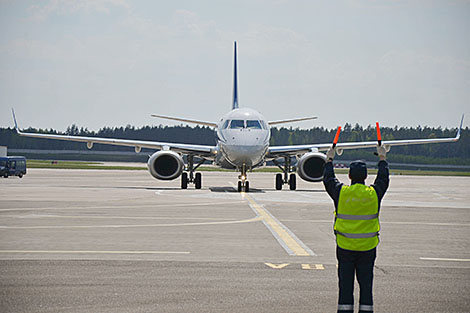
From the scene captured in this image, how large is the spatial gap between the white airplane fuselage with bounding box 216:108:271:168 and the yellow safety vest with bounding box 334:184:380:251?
79.1 feet

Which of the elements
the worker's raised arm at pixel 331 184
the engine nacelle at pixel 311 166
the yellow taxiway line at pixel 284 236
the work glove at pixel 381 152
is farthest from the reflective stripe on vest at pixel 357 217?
the engine nacelle at pixel 311 166

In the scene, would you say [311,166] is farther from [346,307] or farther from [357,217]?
[346,307]

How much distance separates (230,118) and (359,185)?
26.1 metres

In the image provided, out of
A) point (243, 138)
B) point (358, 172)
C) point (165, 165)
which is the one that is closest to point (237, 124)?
point (243, 138)

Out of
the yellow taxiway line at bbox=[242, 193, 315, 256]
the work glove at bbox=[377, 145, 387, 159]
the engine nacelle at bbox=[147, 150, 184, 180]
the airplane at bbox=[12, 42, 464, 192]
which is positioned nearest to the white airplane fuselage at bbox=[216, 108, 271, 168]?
the airplane at bbox=[12, 42, 464, 192]

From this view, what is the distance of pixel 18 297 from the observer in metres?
8.12

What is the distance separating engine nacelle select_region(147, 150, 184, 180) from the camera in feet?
112

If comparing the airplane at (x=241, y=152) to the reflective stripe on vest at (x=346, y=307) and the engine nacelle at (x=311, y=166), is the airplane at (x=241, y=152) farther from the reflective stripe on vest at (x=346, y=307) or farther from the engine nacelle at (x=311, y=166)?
the reflective stripe on vest at (x=346, y=307)

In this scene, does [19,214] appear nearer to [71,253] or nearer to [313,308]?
[71,253]

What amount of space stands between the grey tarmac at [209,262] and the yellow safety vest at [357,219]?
3.43 ft

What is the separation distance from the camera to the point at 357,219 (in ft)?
23.4

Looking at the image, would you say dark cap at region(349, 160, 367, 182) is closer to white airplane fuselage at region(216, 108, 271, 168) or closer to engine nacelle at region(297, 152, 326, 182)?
white airplane fuselage at region(216, 108, 271, 168)

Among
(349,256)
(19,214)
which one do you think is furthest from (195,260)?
(19,214)

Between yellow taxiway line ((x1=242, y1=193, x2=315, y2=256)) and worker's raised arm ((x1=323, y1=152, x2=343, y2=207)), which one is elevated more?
worker's raised arm ((x1=323, y1=152, x2=343, y2=207))
